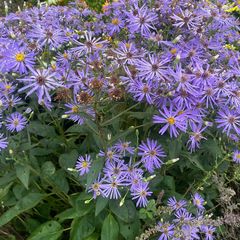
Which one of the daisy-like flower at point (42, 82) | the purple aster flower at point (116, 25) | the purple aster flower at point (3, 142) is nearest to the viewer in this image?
the daisy-like flower at point (42, 82)

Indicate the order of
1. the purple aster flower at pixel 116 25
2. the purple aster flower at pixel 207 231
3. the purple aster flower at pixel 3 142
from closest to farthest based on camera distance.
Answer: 1. the purple aster flower at pixel 3 142
2. the purple aster flower at pixel 207 231
3. the purple aster flower at pixel 116 25

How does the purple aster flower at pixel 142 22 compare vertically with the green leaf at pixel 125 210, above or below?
above

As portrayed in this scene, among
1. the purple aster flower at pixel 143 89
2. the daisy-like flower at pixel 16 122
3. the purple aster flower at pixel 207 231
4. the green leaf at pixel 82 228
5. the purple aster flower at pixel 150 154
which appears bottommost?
the purple aster flower at pixel 207 231

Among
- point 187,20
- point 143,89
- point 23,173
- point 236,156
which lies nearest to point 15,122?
point 23,173

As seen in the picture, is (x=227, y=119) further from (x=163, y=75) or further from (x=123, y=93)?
Answer: (x=123, y=93)

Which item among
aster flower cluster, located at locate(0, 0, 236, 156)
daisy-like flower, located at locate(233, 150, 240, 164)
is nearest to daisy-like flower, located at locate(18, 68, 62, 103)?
aster flower cluster, located at locate(0, 0, 236, 156)

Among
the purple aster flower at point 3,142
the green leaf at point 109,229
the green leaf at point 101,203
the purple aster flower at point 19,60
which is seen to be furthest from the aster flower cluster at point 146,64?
the green leaf at point 109,229

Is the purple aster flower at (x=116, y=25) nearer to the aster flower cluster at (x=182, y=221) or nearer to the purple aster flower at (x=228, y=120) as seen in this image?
the purple aster flower at (x=228, y=120)
